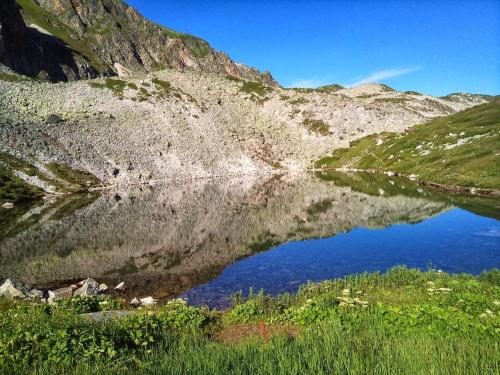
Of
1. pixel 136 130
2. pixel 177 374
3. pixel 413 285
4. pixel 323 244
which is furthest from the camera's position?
pixel 136 130

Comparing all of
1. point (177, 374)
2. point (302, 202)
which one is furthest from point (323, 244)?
point (177, 374)

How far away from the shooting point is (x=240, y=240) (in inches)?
2130

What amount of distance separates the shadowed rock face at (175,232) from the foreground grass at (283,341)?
17.1 meters

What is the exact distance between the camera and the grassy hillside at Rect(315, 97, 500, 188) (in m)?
92.1

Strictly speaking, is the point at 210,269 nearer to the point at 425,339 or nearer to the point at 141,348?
the point at 141,348

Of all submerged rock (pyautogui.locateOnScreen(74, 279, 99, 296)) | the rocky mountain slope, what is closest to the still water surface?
submerged rock (pyautogui.locateOnScreen(74, 279, 99, 296))

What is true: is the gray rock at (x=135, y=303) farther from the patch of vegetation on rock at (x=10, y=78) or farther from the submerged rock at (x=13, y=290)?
the patch of vegetation on rock at (x=10, y=78)

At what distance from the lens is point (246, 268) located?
41.0m

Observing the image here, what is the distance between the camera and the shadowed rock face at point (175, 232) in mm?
41531

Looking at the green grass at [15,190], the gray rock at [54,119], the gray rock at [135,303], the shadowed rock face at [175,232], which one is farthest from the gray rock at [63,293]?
the gray rock at [54,119]

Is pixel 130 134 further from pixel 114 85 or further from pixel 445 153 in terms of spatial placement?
pixel 445 153

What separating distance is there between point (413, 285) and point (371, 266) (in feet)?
39.5

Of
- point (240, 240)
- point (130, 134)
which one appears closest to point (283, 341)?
point (240, 240)

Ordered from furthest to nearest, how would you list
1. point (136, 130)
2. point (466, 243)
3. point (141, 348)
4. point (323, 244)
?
point (136, 130), point (323, 244), point (466, 243), point (141, 348)
